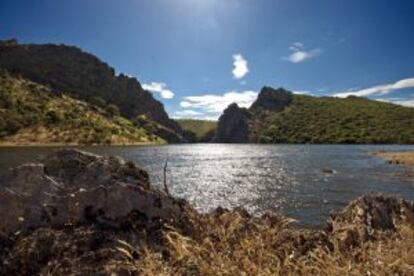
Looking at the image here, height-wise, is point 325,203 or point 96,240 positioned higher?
point 96,240

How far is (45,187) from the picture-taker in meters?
9.12

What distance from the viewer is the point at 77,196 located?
902 cm

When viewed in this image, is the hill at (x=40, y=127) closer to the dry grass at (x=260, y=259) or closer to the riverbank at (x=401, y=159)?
the riverbank at (x=401, y=159)

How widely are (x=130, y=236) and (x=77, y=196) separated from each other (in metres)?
1.78

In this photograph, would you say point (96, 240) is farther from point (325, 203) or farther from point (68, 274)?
point (325, 203)

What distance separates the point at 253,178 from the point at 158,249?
4748 cm

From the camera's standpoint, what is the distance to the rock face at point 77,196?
8.59m

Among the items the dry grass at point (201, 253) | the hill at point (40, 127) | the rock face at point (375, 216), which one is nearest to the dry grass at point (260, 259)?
the dry grass at point (201, 253)

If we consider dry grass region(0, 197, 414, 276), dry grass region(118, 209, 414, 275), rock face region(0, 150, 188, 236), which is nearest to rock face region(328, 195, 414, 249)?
dry grass region(0, 197, 414, 276)

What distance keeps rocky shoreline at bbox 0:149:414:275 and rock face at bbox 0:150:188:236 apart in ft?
0.07

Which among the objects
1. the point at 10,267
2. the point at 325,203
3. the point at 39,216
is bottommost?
the point at 325,203

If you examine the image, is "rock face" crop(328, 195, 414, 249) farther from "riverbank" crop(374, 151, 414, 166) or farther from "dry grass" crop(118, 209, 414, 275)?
"riverbank" crop(374, 151, 414, 166)

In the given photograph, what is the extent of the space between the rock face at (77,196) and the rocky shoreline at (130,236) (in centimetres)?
2

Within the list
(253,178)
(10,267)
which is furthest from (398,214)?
(253,178)
